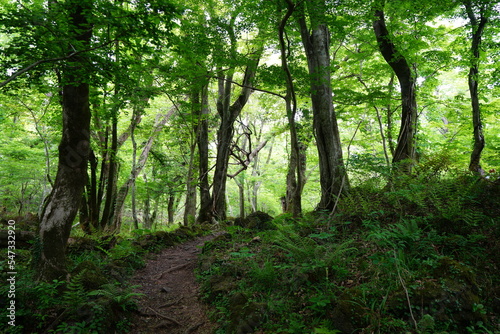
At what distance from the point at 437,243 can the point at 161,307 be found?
4198 millimetres

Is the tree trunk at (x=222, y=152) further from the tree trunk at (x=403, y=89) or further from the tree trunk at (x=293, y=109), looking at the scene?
the tree trunk at (x=403, y=89)

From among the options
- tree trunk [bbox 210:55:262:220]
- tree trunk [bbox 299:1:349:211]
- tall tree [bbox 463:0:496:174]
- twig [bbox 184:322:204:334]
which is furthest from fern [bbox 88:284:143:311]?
tree trunk [bbox 210:55:262:220]

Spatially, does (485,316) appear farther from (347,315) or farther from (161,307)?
(161,307)

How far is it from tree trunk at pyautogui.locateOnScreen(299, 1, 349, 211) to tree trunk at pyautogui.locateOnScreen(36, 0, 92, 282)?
4.99m

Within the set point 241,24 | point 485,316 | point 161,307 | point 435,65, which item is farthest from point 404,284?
point 435,65

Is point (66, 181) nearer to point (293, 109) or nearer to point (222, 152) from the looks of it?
point (293, 109)

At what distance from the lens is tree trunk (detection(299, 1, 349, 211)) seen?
6.50 meters

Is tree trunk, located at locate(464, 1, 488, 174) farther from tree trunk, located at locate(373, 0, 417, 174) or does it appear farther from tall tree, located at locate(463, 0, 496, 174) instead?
tree trunk, located at locate(373, 0, 417, 174)

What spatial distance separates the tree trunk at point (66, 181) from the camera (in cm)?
405

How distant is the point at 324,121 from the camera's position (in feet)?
22.5

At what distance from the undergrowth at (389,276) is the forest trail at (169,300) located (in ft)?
0.91

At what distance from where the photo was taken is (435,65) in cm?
809

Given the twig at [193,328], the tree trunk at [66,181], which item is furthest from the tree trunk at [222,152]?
the twig at [193,328]

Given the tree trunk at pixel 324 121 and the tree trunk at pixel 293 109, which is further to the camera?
the tree trunk at pixel 324 121
